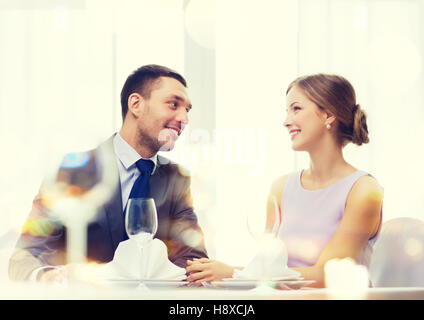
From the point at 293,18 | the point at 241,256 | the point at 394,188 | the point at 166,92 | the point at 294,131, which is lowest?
the point at 241,256

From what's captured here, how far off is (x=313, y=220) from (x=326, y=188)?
0.45 feet

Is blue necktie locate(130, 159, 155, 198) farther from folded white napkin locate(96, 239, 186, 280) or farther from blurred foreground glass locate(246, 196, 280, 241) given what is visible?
blurred foreground glass locate(246, 196, 280, 241)

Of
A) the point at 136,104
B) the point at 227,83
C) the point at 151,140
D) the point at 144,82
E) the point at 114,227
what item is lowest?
the point at 114,227

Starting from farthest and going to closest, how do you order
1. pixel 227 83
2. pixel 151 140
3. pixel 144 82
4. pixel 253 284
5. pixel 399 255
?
A: pixel 227 83 → pixel 144 82 → pixel 151 140 → pixel 399 255 → pixel 253 284

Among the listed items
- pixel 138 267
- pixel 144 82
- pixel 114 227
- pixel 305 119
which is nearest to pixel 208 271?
pixel 138 267

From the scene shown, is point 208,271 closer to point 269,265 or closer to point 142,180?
point 269,265

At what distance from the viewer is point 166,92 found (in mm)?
2426

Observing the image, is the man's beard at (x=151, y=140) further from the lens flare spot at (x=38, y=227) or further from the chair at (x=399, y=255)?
the chair at (x=399, y=255)

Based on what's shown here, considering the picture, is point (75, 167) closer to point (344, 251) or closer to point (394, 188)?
point (344, 251)

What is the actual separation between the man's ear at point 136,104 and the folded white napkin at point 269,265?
4.43 feet

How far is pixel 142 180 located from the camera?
2020 mm

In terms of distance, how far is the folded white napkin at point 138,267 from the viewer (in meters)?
1.21
